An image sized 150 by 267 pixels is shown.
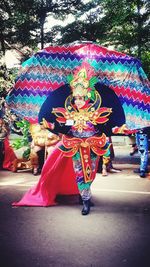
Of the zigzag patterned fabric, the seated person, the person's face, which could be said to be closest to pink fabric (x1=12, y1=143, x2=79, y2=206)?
the zigzag patterned fabric

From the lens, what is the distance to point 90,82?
15.7 feet

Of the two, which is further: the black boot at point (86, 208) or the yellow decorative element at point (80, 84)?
the black boot at point (86, 208)

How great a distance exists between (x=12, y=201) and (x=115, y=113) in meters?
2.47

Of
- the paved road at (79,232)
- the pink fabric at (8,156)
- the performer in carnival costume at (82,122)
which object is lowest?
the paved road at (79,232)

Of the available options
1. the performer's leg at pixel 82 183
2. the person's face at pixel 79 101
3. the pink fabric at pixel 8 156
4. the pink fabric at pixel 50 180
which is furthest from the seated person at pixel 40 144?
the person's face at pixel 79 101

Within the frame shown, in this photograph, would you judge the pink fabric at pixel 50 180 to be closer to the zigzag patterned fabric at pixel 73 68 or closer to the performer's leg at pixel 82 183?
the performer's leg at pixel 82 183

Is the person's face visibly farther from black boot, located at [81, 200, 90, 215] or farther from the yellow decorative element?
black boot, located at [81, 200, 90, 215]

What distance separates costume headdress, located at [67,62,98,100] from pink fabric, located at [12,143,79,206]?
1.40 m

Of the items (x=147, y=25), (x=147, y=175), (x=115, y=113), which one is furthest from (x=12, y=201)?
(x=147, y=25)

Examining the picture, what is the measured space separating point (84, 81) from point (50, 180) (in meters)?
1.95

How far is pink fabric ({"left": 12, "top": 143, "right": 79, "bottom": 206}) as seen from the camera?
18.3 feet

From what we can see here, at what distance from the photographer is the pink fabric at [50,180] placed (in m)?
5.58

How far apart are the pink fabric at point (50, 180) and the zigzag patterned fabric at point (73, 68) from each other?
97cm

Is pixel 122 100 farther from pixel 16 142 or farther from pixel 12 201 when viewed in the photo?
pixel 16 142
